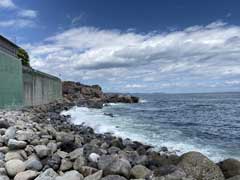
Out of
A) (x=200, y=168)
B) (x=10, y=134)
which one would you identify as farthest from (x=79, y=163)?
(x=200, y=168)

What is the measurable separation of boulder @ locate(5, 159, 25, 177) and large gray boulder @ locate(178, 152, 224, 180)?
3752 millimetres

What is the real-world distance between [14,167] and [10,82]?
10.2 meters

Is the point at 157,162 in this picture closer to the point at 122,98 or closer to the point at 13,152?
the point at 13,152

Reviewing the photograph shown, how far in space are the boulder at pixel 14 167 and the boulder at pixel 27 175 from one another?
8.4 inches

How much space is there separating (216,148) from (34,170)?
8768 mm

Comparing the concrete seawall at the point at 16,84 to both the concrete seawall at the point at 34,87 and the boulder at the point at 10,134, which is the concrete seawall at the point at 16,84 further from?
the boulder at the point at 10,134

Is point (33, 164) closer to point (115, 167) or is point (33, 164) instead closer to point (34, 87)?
point (115, 167)

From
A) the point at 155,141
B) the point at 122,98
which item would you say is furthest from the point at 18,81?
the point at 122,98

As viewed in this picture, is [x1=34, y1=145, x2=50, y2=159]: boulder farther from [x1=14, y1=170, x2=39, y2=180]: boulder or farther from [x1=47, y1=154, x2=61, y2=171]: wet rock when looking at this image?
[x1=14, y1=170, x2=39, y2=180]: boulder

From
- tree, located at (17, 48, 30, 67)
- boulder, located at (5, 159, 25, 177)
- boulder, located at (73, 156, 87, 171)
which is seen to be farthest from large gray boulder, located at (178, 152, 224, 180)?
tree, located at (17, 48, 30, 67)

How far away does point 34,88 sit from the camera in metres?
22.6

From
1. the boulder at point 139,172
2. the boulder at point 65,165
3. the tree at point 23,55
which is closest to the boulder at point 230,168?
the boulder at point 139,172

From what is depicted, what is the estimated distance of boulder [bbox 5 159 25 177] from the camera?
593 cm

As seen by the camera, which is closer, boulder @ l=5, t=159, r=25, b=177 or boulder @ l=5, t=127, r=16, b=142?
boulder @ l=5, t=159, r=25, b=177
